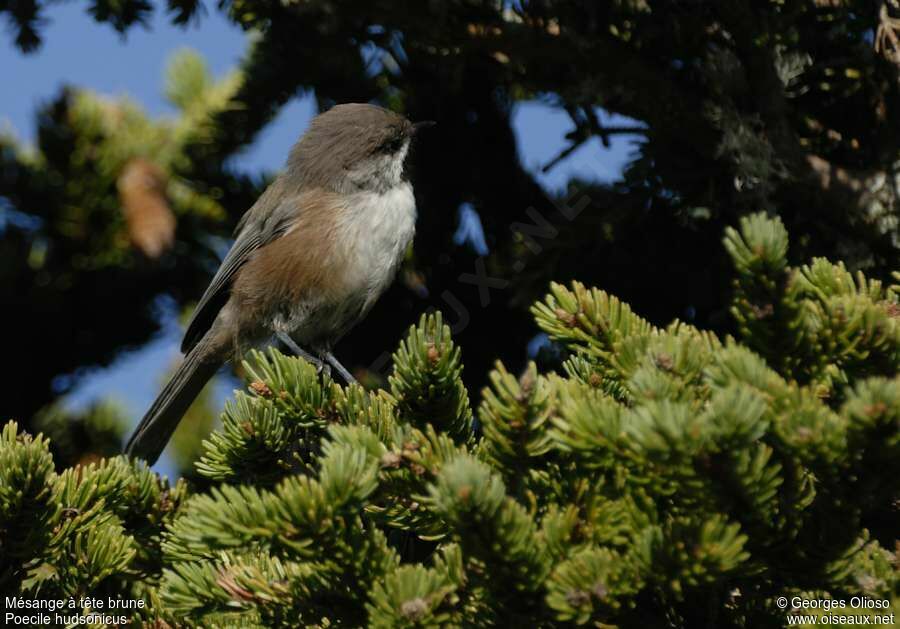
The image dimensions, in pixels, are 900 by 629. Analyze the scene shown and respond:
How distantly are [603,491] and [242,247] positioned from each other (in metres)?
3.16

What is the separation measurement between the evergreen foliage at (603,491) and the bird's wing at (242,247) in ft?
7.94

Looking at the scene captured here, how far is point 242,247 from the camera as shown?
4.96m

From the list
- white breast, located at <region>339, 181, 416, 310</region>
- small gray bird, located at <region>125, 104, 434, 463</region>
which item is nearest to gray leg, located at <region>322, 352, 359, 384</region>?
small gray bird, located at <region>125, 104, 434, 463</region>

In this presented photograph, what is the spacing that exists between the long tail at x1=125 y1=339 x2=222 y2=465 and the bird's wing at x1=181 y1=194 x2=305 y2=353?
Answer: 4.7 inches

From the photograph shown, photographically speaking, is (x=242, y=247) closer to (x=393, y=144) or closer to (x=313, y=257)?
(x=313, y=257)

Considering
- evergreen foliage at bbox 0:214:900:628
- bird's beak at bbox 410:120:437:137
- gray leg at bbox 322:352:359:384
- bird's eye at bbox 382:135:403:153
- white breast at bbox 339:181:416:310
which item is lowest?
evergreen foliage at bbox 0:214:900:628

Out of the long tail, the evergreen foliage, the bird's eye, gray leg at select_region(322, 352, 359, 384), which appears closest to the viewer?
the evergreen foliage

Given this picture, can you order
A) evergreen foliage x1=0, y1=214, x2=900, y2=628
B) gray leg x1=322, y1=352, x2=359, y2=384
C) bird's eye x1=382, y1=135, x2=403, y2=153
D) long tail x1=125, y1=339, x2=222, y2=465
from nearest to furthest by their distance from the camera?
evergreen foliage x1=0, y1=214, x2=900, y2=628 < gray leg x1=322, y1=352, x2=359, y2=384 < long tail x1=125, y1=339, x2=222, y2=465 < bird's eye x1=382, y1=135, x2=403, y2=153

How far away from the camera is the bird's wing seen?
493 centimetres

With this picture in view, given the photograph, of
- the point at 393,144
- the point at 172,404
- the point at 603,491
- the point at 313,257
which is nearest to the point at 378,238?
the point at 313,257

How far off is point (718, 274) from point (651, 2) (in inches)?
42.3

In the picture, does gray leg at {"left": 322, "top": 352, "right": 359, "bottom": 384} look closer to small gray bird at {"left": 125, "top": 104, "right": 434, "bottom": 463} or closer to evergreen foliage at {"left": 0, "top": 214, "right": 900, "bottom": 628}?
small gray bird at {"left": 125, "top": 104, "right": 434, "bottom": 463}

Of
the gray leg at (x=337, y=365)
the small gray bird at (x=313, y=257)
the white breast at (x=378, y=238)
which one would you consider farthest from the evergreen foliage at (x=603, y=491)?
the small gray bird at (x=313, y=257)

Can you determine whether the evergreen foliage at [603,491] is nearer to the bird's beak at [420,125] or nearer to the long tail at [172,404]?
the long tail at [172,404]
